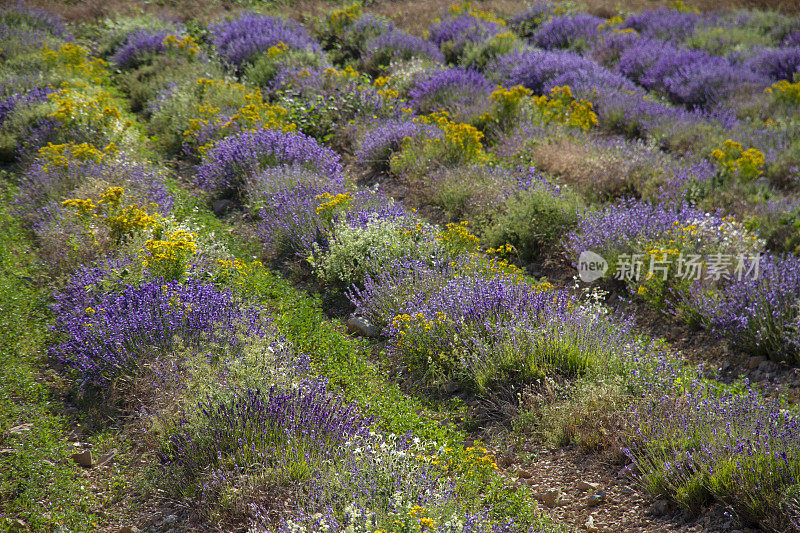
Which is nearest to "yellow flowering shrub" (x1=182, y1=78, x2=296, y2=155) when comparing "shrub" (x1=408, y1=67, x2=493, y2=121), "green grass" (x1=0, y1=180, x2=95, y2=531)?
"shrub" (x1=408, y1=67, x2=493, y2=121)

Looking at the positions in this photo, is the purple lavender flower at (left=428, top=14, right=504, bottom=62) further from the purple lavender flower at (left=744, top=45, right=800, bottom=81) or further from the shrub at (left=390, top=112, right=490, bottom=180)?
the shrub at (left=390, top=112, right=490, bottom=180)

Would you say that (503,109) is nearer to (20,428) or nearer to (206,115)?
(206,115)

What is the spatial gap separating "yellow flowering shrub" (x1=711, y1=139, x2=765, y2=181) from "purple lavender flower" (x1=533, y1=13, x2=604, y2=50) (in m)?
6.79

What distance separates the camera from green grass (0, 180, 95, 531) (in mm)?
3033

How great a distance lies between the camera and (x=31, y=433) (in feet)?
11.5

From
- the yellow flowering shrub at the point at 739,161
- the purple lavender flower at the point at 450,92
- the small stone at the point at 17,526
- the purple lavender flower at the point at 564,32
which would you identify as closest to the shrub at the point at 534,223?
the yellow flowering shrub at the point at 739,161

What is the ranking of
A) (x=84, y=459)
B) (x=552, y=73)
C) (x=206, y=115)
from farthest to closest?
(x=552, y=73) → (x=206, y=115) → (x=84, y=459)

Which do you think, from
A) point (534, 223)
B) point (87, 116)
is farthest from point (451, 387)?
point (87, 116)

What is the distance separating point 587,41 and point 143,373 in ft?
39.2

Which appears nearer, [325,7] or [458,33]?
[458,33]

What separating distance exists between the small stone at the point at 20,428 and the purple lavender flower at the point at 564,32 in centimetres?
1231

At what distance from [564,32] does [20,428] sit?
42.8 feet

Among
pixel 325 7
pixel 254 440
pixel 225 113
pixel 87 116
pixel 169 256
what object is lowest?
pixel 254 440

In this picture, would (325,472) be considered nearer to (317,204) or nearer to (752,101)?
(317,204)
